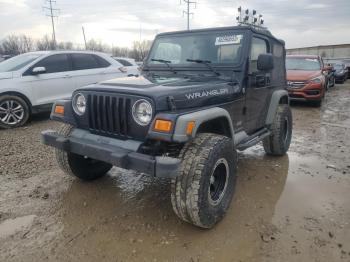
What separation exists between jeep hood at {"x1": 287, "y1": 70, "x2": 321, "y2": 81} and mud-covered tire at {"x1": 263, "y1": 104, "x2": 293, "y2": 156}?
18.8 ft

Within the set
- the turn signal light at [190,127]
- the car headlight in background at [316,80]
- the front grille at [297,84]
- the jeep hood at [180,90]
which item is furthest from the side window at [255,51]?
the car headlight in background at [316,80]

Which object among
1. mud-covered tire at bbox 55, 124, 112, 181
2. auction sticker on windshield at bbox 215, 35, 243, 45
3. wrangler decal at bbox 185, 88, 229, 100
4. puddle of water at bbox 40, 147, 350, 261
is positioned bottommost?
puddle of water at bbox 40, 147, 350, 261

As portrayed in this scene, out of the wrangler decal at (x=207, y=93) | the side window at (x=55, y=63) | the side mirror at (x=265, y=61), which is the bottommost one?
the wrangler decal at (x=207, y=93)

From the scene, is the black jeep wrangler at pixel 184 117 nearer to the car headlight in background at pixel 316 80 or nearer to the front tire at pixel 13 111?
the front tire at pixel 13 111

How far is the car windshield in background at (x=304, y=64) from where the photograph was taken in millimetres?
11398

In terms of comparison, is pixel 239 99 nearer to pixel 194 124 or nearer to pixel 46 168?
pixel 194 124

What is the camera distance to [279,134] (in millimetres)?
5059

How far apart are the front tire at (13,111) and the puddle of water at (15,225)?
429cm

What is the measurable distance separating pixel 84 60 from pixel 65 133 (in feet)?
16.5

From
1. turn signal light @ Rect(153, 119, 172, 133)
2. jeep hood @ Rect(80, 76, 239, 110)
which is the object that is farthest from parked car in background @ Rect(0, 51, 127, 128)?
turn signal light @ Rect(153, 119, 172, 133)

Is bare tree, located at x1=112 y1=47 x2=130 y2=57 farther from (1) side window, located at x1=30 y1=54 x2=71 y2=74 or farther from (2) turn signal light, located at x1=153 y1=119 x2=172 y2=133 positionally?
(2) turn signal light, located at x1=153 y1=119 x2=172 y2=133

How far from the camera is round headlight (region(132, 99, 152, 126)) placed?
2.85 metres

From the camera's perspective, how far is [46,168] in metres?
4.64

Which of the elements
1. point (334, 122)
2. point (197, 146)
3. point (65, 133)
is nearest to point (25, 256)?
point (65, 133)
